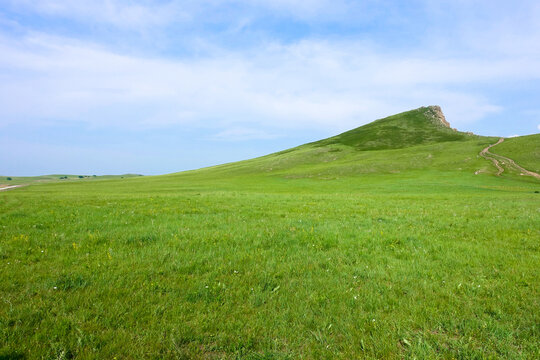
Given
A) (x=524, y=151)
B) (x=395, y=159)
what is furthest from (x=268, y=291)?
(x=524, y=151)

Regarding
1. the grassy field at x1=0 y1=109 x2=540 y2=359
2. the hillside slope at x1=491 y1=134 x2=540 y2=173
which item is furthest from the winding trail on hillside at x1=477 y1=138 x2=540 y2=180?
the grassy field at x1=0 y1=109 x2=540 y2=359

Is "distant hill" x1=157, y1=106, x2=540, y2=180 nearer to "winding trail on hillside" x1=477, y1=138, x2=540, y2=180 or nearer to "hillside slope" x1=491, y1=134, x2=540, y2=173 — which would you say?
"hillside slope" x1=491, y1=134, x2=540, y2=173

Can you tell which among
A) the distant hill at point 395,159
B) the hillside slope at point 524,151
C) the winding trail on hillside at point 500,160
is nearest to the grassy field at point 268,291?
the distant hill at point 395,159

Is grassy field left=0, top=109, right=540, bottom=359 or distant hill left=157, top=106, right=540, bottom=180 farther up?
distant hill left=157, top=106, right=540, bottom=180

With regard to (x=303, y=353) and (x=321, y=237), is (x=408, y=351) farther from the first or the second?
(x=321, y=237)

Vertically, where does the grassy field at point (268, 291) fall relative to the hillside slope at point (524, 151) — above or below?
below

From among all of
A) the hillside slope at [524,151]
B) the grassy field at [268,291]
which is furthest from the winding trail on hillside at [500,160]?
the grassy field at [268,291]

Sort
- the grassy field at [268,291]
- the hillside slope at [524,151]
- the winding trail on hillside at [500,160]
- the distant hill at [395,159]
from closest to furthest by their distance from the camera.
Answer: the grassy field at [268,291] → the winding trail on hillside at [500,160] → the hillside slope at [524,151] → the distant hill at [395,159]

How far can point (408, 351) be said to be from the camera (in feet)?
15.5

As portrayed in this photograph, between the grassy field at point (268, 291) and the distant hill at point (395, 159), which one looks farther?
the distant hill at point (395, 159)

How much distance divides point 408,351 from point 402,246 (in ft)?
20.4

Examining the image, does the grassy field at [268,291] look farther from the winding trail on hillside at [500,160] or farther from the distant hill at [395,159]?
the winding trail on hillside at [500,160]

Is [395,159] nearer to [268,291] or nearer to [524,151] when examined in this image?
[524,151]

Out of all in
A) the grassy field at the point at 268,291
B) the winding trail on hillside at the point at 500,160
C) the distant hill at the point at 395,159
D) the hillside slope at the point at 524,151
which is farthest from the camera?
the distant hill at the point at 395,159
